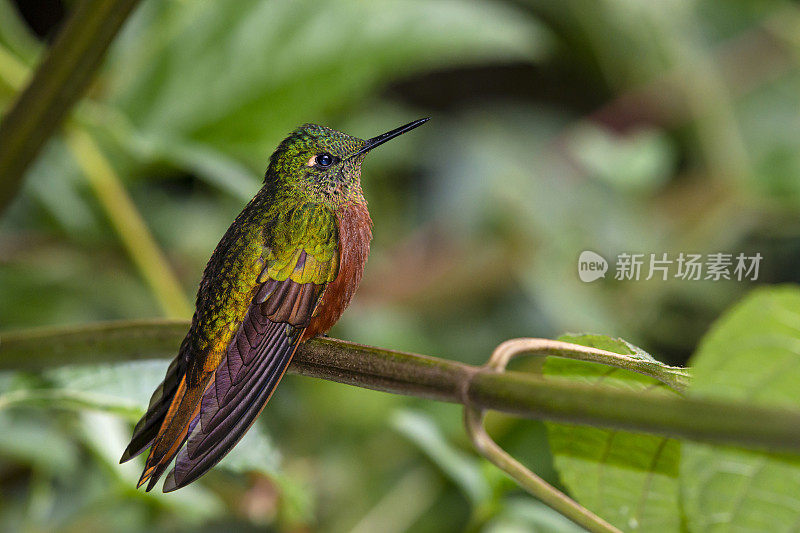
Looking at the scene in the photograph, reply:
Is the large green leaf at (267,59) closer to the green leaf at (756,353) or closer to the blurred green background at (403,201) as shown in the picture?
the blurred green background at (403,201)

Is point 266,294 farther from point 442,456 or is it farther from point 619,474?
point 442,456

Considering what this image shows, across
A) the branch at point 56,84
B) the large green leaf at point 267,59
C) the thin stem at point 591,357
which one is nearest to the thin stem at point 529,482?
the thin stem at point 591,357

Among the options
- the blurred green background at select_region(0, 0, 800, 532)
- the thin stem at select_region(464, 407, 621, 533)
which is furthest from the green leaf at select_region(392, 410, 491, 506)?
the thin stem at select_region(464, 407, 621, 533)

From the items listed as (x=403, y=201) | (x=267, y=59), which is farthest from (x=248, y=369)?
(x=403, y=201)

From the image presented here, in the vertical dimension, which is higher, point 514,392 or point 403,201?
point 403,201

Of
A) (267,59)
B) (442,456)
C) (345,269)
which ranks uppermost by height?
(267,59)

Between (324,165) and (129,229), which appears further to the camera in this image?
(129,229)
